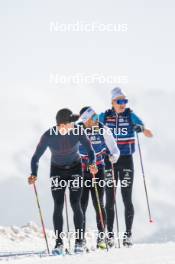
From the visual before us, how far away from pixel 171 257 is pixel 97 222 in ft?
10.4

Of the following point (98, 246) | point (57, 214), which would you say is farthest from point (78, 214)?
point (98, 246)

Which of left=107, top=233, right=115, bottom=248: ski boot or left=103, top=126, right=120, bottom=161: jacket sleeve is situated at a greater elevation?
left=103, top=126, right=120, bottom=161: jacket sleeve

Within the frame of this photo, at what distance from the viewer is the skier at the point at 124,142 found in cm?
1277

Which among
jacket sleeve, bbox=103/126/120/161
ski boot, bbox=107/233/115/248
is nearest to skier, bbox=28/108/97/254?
jacket sleeve, bbox=103/126/120/161

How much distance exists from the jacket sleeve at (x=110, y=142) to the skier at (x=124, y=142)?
460 mm

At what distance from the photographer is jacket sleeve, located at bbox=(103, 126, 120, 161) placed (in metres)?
12.3

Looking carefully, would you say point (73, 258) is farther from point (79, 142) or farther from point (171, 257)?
point (79, 142)

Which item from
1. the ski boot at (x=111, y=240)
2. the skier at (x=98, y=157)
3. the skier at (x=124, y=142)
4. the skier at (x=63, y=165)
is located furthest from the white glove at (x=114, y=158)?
the ski boot at (x=111, y=240)

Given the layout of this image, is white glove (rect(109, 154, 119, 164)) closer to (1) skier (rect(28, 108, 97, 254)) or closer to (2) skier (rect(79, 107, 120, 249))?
(2) skier (rect(79, 107, 120, 249))

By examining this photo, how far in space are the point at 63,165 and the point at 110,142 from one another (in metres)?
1.40

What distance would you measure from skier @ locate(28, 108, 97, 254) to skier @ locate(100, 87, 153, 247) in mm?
1579

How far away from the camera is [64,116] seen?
432 inches

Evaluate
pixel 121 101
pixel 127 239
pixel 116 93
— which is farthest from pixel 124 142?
pixel 127 239

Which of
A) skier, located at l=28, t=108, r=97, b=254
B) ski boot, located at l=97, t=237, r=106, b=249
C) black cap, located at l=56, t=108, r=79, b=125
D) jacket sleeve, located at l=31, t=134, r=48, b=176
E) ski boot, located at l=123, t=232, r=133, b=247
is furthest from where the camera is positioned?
ski boot, located at l=123, t=232, r=133, b=247
